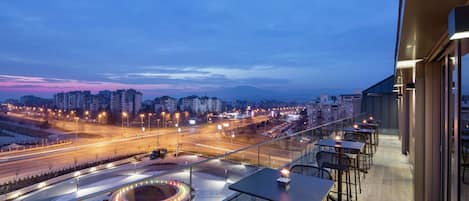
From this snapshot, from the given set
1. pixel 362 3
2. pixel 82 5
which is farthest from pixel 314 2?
pixel 82 5

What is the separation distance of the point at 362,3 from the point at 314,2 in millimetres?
4333

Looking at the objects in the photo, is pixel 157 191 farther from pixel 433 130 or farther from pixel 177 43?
pixel 177 43

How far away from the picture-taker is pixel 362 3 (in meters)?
11.9

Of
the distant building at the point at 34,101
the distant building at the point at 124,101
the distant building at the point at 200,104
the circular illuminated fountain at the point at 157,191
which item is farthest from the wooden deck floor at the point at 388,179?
the distant building at the point at 34,101

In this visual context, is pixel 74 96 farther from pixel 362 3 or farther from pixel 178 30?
pixel 362 3

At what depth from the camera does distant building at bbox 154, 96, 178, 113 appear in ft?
119

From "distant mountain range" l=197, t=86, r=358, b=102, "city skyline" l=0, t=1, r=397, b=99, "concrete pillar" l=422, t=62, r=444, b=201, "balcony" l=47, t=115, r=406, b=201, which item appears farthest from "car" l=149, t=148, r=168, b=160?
"distant mountain range" l=197, t=86, r=358, b=102

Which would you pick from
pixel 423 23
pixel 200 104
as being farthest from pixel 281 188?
pixel 200 104

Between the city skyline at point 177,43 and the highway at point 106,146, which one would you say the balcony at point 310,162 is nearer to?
the city skyline at point 177,43

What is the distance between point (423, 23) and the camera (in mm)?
1884

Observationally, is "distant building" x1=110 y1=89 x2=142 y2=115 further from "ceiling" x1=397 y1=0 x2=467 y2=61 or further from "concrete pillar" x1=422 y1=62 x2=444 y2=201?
"ceiling" x1=397 y1=0 x2=467 y2=61

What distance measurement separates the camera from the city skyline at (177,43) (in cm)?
1822

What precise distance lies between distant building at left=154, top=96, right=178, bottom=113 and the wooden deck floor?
32.6 meters

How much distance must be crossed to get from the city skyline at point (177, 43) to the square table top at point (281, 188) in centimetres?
988
